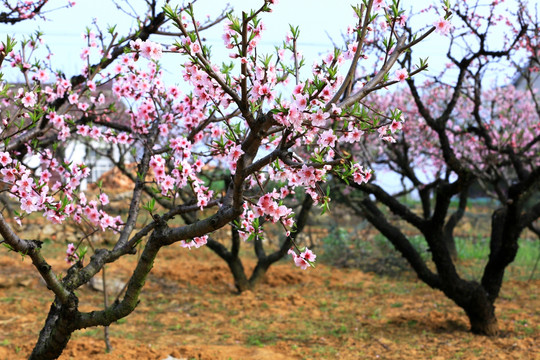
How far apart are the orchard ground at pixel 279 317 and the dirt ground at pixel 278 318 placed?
0.6 inches

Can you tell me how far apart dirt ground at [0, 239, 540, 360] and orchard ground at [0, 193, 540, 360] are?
0.01 meters

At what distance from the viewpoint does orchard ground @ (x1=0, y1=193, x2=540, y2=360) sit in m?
5.14

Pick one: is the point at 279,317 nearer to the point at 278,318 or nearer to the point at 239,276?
the point at 278,318

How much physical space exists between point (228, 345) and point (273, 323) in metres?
1.13

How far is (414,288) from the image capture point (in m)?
8.81

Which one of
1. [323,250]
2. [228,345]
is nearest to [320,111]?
[228,345]

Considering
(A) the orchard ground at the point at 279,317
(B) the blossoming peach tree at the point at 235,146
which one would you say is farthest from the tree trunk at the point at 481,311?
(B) the blossoming peach tree at the point at 235,146

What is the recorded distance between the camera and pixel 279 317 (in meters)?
6.91

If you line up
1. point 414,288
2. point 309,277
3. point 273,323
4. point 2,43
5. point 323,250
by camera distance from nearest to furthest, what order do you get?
point 2,43 < point 273,323 < point 414,288 < point 309,277 < point 323,250

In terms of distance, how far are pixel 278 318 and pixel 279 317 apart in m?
0.05

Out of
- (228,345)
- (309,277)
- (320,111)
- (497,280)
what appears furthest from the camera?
(309,277)

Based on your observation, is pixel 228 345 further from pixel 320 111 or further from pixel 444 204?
pixel 320 111

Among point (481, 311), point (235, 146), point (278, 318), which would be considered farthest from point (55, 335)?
point (481, 311)

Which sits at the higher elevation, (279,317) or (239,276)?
(239,276)
